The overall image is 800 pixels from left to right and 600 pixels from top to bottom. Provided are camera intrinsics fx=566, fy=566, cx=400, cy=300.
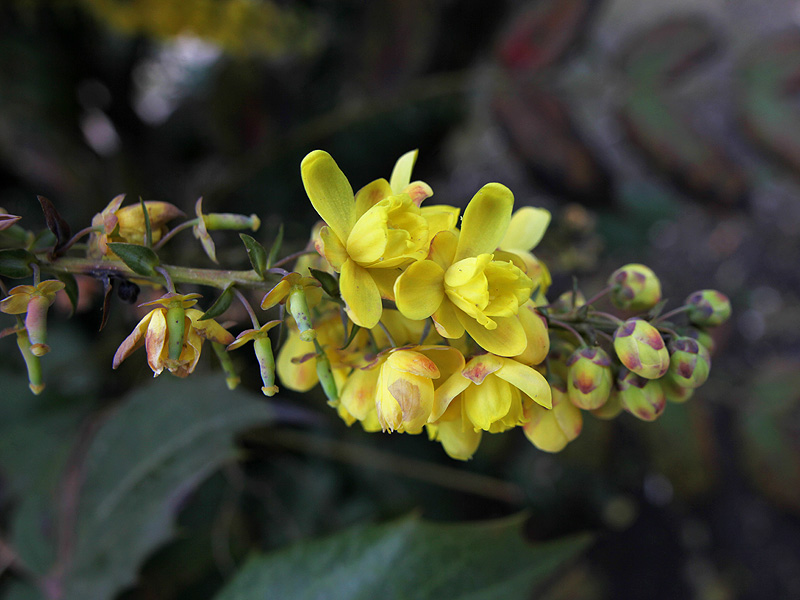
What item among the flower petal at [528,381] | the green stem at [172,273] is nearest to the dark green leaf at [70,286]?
the green stem at [172,273]

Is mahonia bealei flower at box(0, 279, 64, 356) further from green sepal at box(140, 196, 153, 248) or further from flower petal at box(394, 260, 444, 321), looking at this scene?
flower petal at box(394, 260, 444, 321)

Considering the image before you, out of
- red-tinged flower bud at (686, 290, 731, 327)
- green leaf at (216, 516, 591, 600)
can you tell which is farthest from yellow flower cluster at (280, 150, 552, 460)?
green leaf at (216, 516, 591, 600)

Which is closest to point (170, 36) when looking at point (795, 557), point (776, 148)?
point (776, 148)

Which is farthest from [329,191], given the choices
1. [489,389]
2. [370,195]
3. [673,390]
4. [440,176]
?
[440,176]

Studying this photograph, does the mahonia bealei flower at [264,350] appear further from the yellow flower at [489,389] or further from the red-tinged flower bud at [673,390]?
the red-tinged flower bud at [673,390]

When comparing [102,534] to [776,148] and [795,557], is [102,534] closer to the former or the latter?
[776,148]

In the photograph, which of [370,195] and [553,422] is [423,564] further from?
[370,195]
